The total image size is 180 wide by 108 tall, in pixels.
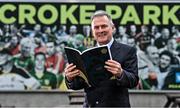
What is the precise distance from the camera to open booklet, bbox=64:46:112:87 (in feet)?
12.6

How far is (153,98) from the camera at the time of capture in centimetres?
1298

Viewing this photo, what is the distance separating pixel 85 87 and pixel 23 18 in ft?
30.1

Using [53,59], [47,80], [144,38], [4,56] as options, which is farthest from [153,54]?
[4,56]

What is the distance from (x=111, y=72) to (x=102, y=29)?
0.92 ft

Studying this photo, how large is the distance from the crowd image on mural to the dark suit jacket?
29.2ft

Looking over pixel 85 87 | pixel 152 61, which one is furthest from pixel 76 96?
pixel 152 61

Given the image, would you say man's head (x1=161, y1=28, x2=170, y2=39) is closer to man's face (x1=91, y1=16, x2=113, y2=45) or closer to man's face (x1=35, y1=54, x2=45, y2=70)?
man's face (x1=35, y1=54, x2=45, y2=70)

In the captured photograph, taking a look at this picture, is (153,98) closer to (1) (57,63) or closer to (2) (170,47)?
(2) (170,47)

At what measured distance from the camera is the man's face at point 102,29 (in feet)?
12.6

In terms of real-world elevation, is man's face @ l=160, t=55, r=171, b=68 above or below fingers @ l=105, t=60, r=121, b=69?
above

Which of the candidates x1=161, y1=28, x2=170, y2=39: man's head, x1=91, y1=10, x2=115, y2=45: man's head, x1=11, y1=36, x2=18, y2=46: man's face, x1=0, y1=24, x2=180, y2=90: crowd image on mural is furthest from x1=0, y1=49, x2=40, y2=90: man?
x1=91, y1=10, x2=115, y2=45: man's head

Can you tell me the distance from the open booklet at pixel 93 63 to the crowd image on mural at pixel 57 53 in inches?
352

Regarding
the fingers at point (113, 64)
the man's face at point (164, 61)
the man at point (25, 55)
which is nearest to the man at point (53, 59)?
the man at point (25, 55)

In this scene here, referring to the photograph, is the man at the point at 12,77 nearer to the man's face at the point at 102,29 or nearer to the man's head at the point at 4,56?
the man's head at the point at 4,56
